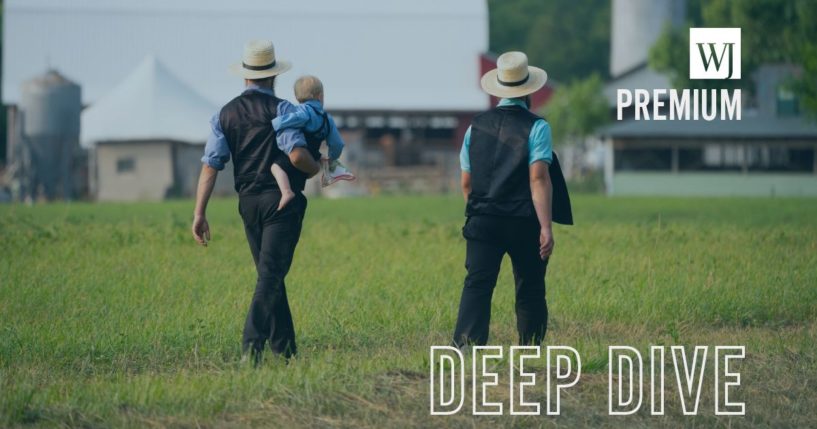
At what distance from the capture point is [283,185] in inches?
322

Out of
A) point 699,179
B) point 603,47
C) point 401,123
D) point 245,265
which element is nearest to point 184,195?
point 401,123

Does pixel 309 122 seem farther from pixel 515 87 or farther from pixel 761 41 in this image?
pixel 761 41

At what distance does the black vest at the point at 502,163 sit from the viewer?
823 cm

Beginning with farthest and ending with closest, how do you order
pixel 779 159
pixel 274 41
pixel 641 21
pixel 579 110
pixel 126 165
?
pixel 641 21
pixel 579 110
pixel 274 41
pixel 779 159
pixel 126 165

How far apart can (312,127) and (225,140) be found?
0.57m

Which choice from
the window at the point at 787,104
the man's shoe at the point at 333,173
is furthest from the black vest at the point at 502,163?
the window at the point at 787,104

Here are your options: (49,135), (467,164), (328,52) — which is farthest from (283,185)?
(328,52)

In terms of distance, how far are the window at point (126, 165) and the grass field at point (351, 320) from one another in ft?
88.9

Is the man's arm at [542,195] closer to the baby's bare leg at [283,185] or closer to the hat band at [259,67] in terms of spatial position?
the baby's bare leg at [283,185]

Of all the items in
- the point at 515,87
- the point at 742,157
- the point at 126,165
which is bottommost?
the point at 515,87

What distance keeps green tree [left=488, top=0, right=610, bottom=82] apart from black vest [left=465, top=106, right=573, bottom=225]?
8329 cm

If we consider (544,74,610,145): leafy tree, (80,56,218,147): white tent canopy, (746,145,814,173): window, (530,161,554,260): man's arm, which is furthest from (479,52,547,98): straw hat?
(544,74,610,145): leafy tree

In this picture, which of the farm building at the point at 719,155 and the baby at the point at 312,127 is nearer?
the baby at the point at 312,127

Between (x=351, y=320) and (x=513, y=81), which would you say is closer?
(x=513, y=81)
